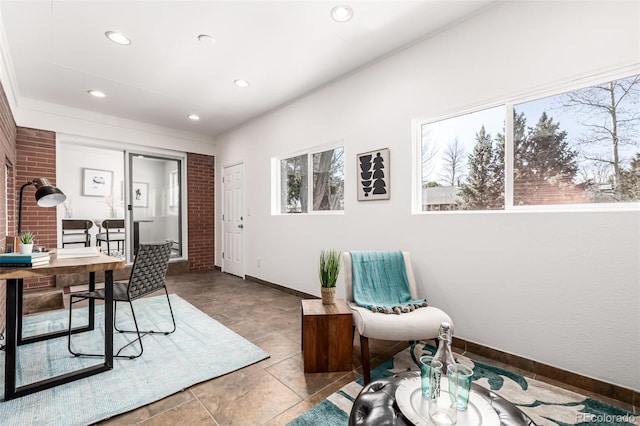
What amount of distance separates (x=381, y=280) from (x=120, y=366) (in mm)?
2100

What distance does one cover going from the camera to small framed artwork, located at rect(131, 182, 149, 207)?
5.14m

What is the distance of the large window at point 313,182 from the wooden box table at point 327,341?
1.65 meters

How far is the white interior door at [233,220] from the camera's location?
5.02 meters

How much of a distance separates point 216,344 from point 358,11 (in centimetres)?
298

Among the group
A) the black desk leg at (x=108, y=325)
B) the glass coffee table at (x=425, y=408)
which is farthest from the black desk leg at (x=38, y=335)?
the glass coffee table at (x=425, y=408)

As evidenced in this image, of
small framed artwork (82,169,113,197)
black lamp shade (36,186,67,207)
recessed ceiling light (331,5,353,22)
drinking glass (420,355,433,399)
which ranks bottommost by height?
drinking glass (420,355,433,399)

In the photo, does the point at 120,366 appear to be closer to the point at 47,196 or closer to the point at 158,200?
the point at 47,196

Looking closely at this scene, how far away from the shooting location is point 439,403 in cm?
101

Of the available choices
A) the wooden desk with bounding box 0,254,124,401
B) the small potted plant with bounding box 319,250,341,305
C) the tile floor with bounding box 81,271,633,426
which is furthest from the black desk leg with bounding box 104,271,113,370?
the small potted plant with bounding box 319,250,341,305

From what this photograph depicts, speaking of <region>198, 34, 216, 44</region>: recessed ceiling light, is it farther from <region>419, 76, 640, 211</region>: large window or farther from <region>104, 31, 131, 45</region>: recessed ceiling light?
<region>419, 76, 640, 211</region>: large window

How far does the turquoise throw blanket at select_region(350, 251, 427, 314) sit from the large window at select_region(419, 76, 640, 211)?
657mm

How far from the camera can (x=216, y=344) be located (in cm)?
243

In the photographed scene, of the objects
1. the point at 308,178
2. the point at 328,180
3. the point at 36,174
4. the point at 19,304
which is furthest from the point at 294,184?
the point at 36,174

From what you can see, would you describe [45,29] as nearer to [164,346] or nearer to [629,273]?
[164,346]
